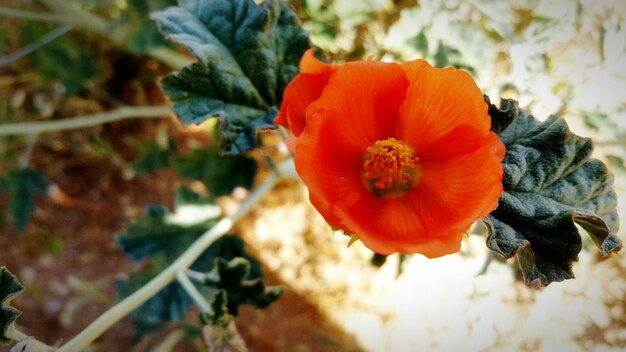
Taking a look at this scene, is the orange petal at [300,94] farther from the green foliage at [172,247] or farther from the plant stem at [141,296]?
the green foliage at [172,247]

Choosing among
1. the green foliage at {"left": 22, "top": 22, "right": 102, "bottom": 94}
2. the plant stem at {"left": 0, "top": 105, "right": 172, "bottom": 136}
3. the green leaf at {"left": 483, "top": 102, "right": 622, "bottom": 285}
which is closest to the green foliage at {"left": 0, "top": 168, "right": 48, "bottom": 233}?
the plant stem at {"left": 0, "top": 105, "right": 172, "bottom": 136}

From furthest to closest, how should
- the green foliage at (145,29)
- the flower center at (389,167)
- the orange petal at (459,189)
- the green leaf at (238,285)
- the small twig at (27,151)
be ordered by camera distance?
the small twig at (27,151), the green foliage at (145,29), the green leaf at (238,285), the flower center at (389,167), the orange petal at (459,189)

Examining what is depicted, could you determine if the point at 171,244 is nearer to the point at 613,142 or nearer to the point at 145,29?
the point at 145,29

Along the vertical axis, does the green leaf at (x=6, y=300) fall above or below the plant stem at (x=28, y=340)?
above

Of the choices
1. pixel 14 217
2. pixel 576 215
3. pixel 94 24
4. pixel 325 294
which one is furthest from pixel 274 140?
pixel 576 215

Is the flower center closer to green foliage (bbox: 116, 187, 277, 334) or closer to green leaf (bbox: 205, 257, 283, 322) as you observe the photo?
green leaf (bbox: 205, 257, 283, 322)

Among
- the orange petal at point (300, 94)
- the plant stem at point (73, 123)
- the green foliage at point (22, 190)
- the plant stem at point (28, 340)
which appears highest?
the orange petal at point (300, 94)

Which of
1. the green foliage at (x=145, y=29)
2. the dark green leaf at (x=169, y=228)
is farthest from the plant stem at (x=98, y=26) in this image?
the dark green leaf at (x=169, y=228)
